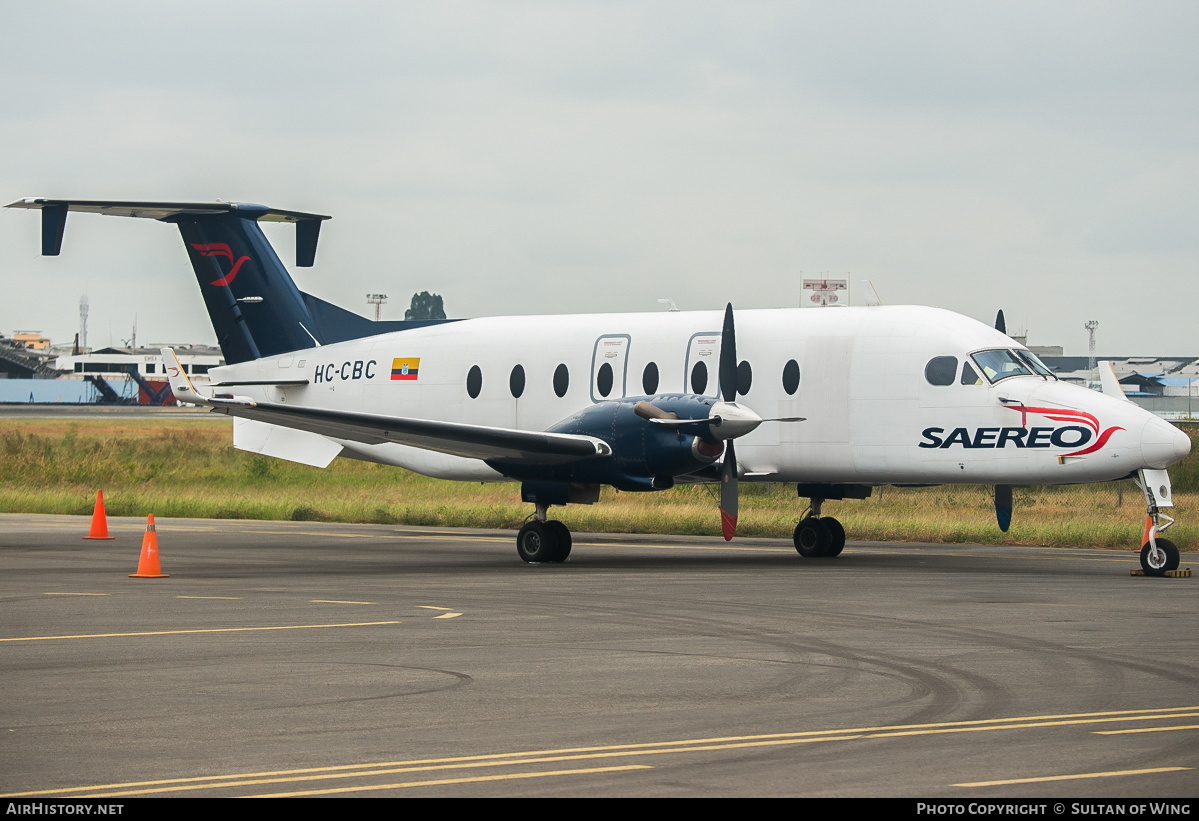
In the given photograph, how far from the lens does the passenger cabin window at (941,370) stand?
2019cm

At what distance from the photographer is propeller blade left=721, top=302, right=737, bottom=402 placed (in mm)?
20422

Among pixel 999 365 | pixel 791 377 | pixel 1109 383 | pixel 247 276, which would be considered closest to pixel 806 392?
pixel 791 377

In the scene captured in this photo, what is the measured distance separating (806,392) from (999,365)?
2817 mm

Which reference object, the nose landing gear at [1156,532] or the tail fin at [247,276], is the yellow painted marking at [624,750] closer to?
the nose landing gear at [1156,532]

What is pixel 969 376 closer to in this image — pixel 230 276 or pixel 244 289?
pixel 244 289

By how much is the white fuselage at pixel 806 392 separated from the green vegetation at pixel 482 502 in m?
6.22

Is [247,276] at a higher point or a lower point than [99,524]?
higher

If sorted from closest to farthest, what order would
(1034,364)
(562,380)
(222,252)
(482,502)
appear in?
(1034,364)
(562,380)
(222,252)
(482,502)

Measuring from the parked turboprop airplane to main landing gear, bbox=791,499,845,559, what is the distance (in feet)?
0.07

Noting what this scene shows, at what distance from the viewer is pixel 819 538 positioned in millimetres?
22484

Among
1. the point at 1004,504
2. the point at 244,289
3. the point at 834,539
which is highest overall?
the point at 244,289

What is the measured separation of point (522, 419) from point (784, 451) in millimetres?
4814

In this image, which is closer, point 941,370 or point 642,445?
point 642,445

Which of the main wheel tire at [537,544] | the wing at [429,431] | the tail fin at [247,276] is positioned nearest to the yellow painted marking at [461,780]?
the wing at [429,431]
